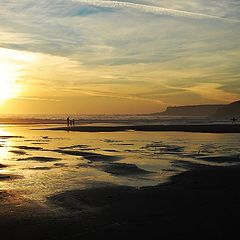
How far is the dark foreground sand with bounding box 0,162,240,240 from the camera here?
10586 millimetres

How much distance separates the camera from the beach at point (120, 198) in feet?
35.6

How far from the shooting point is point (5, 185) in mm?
17828

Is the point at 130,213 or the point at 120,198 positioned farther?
the point at 120,198

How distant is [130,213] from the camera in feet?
41.6

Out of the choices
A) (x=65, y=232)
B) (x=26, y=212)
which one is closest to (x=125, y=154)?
(x=26, y=212)

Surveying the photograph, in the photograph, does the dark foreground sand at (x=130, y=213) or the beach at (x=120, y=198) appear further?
the beach at (x=120, y=198)

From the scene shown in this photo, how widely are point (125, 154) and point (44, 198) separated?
16.2 metres

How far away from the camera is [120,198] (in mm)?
14922

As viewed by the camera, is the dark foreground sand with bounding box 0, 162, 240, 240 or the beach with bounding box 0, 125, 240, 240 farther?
the beach with bounding box 0, 125, 240, 240

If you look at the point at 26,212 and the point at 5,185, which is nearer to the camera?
the point at 26,212

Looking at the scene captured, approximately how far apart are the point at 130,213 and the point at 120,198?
7.43 feet

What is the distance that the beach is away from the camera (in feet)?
35.6

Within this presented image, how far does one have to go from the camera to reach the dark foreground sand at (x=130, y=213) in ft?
34.7

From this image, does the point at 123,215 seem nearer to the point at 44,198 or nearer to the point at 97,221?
the point at 97,221
